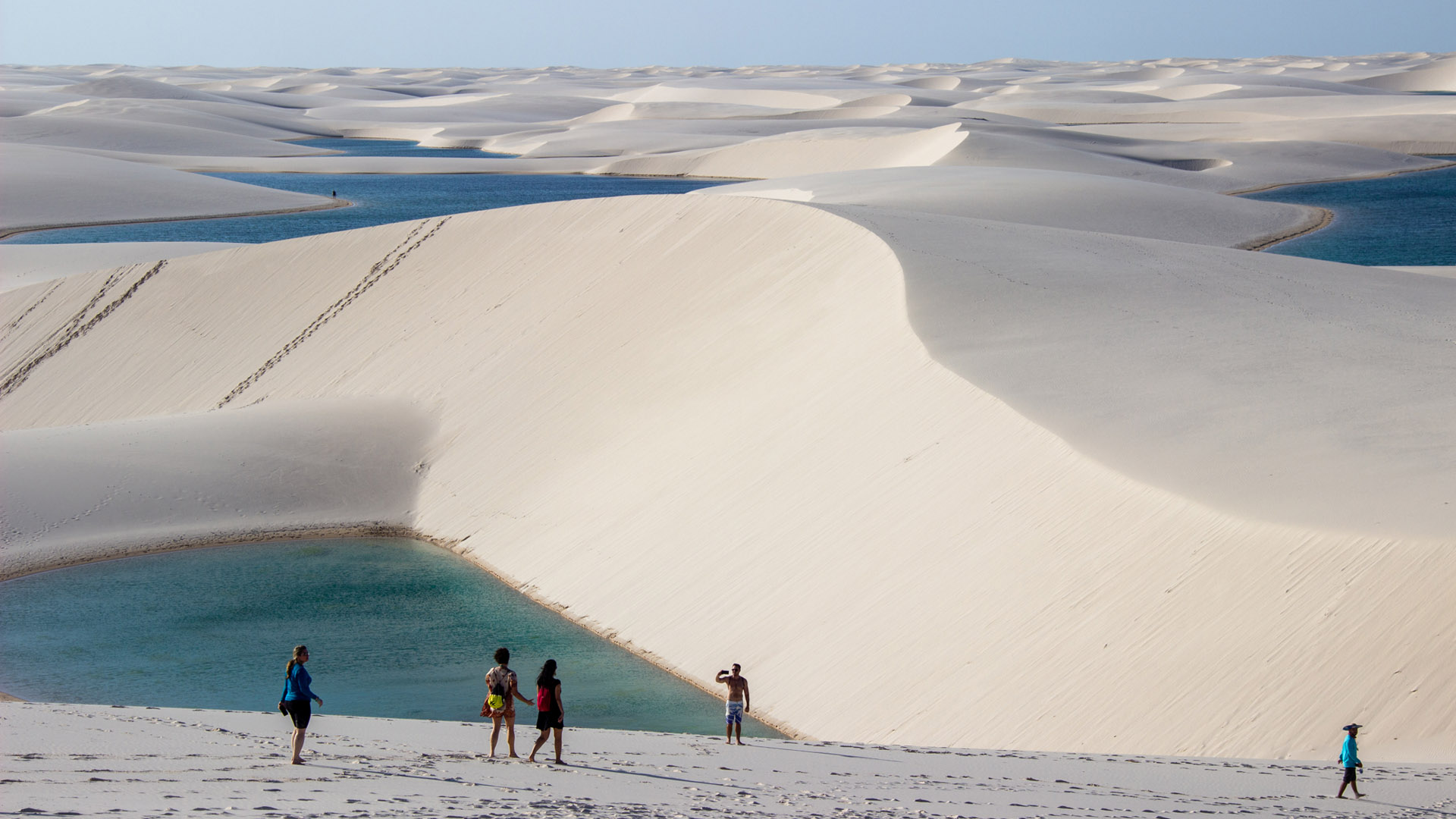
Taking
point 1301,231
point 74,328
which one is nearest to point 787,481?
point 74,328

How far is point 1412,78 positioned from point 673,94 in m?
65.2

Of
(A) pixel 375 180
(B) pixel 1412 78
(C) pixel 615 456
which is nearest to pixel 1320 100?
(B) pixel 1412 78

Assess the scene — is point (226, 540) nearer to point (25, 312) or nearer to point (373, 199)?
point (25, 312)

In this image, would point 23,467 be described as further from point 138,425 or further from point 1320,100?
point 1320,100

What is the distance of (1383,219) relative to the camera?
43281 millimetres

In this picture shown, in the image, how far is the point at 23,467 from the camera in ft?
57.9

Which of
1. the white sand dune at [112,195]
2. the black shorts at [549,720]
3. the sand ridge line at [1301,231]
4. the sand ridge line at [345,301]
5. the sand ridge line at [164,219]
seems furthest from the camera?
the white sand dune at [112,195]

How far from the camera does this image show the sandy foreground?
6.88m

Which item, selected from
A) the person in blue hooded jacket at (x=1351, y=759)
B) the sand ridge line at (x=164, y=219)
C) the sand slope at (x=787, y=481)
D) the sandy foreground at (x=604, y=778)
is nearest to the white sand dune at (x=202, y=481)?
the sand slope at (x=787, y=481)

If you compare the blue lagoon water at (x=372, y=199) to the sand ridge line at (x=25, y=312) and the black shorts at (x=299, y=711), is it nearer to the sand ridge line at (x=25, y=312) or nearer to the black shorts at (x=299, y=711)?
the sand ridge line at (x=25, y=312)

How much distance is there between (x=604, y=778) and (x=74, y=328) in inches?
889

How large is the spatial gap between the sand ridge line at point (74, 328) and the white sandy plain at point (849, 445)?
0.07 m

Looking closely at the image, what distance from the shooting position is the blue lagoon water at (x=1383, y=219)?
118 ft

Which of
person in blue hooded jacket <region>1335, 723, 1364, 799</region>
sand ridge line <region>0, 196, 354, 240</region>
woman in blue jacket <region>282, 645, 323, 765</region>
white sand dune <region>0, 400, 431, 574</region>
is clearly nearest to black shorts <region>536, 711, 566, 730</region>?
woman in blue jacket <region>282, 645, 323, 765</region>
